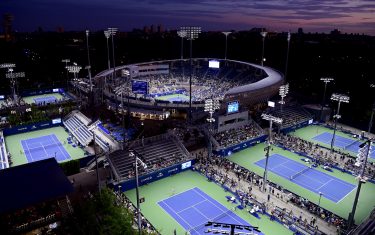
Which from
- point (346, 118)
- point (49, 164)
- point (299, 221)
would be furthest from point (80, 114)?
point (346, 118)

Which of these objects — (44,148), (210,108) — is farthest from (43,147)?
(210,108)

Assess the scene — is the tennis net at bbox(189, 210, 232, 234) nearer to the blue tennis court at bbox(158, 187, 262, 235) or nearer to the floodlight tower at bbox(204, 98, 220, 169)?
the blue tennis court at bbox(158, 187, 262, 235)

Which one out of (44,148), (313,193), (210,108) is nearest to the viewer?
(313,193)

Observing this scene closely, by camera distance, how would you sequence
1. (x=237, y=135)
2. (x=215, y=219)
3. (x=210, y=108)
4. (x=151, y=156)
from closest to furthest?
1. (x=215, y=219)
2. (x=151, y=156)
3. (x=210, y=108)
4. (x=237, y=135)

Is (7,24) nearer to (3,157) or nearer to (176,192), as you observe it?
(3,157)

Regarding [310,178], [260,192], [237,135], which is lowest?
[310,178]

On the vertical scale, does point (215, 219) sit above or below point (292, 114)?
below

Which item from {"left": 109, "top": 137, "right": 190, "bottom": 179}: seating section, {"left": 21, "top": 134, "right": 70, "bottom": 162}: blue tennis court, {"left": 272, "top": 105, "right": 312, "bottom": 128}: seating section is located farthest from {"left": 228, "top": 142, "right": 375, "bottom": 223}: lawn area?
{"left": 21, "top": 134, "right": 70, "bottom": 162}: blue tennis court
